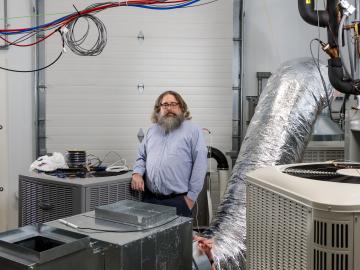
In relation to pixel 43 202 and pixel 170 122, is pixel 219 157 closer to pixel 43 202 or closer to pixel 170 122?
pixel 170 122

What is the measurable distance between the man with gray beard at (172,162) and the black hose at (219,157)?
0.89m

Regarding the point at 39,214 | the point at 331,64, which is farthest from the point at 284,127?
the point at 39,214

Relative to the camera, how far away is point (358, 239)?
788 mm

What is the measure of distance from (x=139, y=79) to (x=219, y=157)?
110cm

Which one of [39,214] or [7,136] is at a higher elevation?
[7,136]

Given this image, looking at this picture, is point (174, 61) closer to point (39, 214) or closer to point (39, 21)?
point (39, 21)

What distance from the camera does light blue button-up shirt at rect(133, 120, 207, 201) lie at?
2396 mm

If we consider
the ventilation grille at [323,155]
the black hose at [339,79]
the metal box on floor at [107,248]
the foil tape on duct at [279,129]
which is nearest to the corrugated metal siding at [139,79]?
the ventilation grille at [323,155]

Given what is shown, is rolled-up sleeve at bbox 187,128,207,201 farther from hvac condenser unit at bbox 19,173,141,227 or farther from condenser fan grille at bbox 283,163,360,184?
condenser fan grille at bbox 283,163,360,184

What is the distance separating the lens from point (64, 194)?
222 cm

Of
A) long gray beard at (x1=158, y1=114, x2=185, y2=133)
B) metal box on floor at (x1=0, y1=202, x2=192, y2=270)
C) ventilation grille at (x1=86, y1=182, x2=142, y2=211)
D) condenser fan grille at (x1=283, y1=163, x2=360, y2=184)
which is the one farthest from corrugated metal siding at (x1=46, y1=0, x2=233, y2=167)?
metal box on floor at (x1=0, y1=202, x2=192, y2=270)

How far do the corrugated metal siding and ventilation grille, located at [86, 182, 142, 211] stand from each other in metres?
1.25

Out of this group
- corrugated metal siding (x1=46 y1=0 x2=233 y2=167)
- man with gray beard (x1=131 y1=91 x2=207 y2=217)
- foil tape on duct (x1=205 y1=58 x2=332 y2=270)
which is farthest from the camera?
corrugated metal siding (x1=46 y1=0 x2=233 y2=167)

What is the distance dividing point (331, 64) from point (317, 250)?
1.16m
